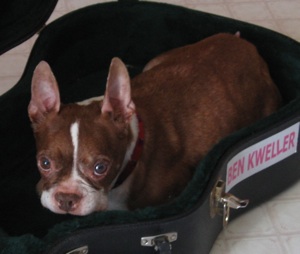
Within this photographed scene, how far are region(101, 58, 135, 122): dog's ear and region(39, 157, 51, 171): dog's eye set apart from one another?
173 mm

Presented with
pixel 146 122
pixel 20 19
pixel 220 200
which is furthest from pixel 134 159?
pixel 20 19

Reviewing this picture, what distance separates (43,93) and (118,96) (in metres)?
0.18

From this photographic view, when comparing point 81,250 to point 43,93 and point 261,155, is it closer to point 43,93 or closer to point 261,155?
point 43,93

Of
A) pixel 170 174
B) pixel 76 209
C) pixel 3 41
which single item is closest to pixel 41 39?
pixel 3 41

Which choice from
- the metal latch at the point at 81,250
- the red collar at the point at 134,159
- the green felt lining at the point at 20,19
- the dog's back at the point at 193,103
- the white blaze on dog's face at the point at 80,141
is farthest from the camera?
the green felt lining at the point at 20,19

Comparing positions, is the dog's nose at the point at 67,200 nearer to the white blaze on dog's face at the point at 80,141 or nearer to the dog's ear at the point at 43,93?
the white blaze on dog's face at the point at 80,141

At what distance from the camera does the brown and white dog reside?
148cm

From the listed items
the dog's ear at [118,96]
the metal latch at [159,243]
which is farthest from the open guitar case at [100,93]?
the dog's ear at [118,96]

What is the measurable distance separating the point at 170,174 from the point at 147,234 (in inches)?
14.4

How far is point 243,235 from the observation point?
5.85 ft

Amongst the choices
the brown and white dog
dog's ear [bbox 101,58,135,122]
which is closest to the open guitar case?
the brown and white dog

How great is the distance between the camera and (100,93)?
2.21 m

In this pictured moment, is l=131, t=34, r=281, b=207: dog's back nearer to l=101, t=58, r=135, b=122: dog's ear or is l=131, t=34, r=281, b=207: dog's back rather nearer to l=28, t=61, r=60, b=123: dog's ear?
l=101, t=58, r=135, b=122: dog's ear

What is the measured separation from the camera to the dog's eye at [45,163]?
1486 millimetres
